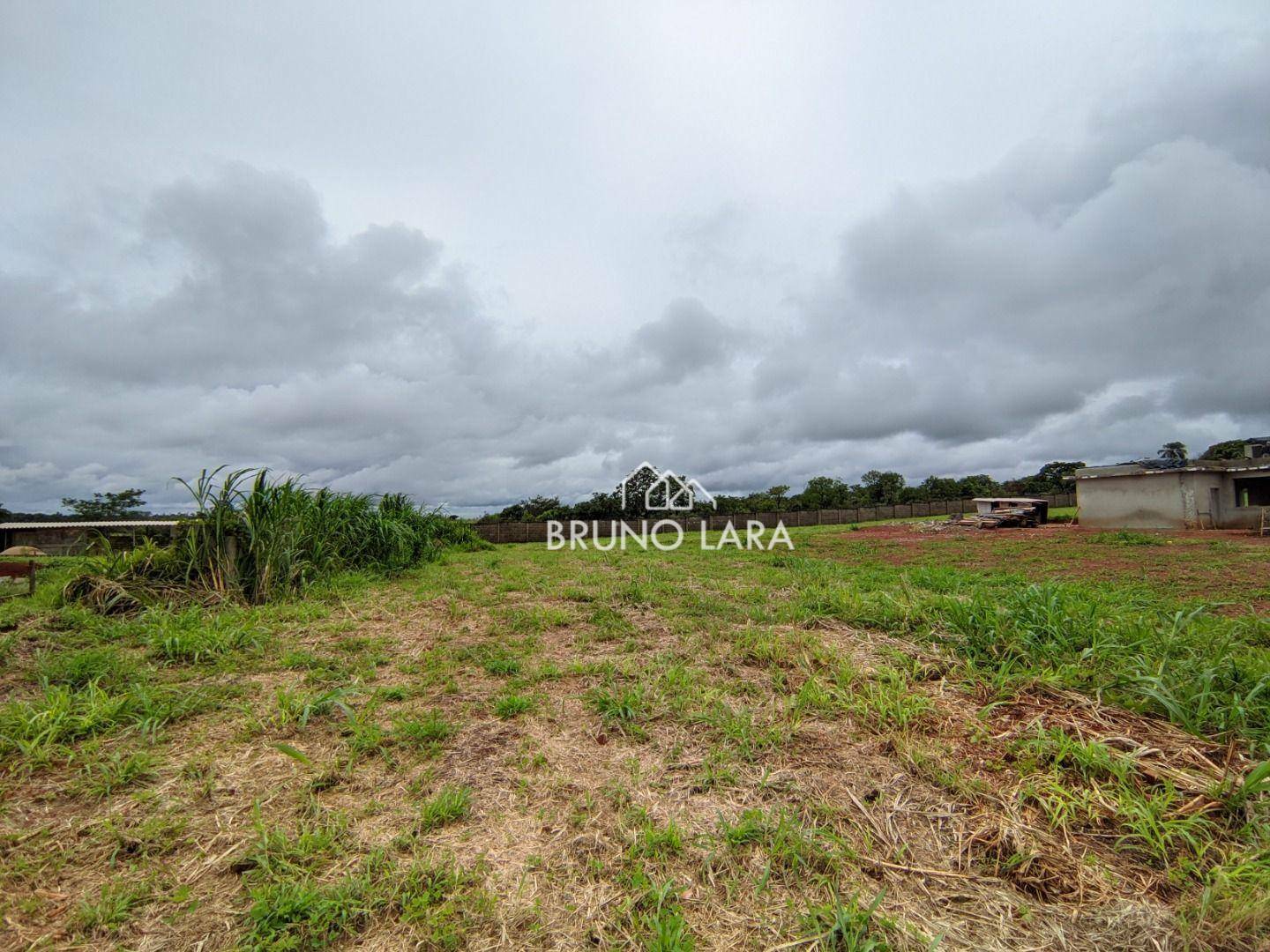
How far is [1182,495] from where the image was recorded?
18062mm

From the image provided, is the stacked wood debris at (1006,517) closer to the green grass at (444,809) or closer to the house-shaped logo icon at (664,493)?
the house-shaped logo icon at (664,493)

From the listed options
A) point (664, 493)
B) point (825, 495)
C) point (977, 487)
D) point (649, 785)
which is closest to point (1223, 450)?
point (977, 487)

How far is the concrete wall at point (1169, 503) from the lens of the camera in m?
17.8

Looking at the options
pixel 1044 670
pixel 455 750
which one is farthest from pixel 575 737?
pixel 1044 670

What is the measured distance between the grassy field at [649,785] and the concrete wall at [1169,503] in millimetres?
19761

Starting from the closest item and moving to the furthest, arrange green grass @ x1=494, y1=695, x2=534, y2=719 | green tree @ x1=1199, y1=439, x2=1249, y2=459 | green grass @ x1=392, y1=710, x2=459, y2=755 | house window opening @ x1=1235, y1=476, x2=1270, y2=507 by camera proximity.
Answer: green grass @ x1=392, y1=710, x2=459, y2=755 < green grass @ x1=494, y1=695, x2=534, y2=719 < house window opening @ x1=1235, y1=476, x2=1270, y2=507 < green tree @ x1=1199, y1=439, x2=1249, y2=459

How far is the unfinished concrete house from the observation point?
1780 centimetres

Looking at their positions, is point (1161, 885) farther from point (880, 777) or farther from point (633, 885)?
point (633, 885)

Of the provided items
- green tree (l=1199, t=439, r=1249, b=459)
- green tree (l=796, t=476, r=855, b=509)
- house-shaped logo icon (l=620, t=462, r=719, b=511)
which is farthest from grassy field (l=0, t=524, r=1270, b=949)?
green tree (l=1199, t=439, r=1249, b=459)

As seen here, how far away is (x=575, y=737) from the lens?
8.34 ft

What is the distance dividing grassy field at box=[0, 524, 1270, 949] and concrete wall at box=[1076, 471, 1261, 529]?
1976 centimetres

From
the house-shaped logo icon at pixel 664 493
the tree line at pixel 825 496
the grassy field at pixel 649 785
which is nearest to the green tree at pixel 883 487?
the tree line at pixel 825 496

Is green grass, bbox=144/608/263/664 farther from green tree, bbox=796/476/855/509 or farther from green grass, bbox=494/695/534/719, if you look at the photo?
green tree, bbox=796/476/855/509

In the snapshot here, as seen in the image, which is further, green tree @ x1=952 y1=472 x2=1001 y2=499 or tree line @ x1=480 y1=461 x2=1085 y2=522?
green tree @ x1=952 y1=472 x2=1001 y2=499
